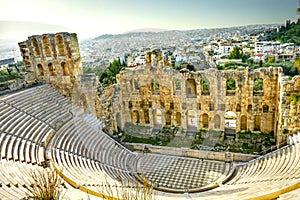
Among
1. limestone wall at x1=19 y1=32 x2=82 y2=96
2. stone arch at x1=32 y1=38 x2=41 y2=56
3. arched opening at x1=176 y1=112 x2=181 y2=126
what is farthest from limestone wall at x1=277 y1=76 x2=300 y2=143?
stone arch at x1=32 y1=38 x2=41 y2=56

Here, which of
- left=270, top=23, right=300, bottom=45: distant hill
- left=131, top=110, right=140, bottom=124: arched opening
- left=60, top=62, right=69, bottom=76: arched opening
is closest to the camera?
left=60, top=62, right=69, bottom=76: arched opening

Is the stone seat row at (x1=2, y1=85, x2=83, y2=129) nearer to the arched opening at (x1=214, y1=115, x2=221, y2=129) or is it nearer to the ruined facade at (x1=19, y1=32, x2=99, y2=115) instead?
the ruined facade at (x1=19, y1=32, x2=99, y2=115)

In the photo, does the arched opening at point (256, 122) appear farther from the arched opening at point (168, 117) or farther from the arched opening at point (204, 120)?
the arched opening at point (168, 117)

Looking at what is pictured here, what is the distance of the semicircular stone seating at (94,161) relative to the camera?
11.2 metres

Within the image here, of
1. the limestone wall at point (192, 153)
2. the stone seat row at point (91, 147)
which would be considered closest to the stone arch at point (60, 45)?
the stone seat row at point (91, 147)

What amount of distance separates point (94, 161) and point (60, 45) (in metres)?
10.7

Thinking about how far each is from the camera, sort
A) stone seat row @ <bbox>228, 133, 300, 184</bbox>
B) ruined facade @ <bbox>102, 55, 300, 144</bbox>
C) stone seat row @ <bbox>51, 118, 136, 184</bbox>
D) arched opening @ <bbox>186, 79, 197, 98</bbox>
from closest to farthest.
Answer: stone seat row @ <bbox>228, 133, 300, 184</bbox> < stone seat row @ <bbox>51, 118, 136, 184</bbox> < ruined facade @ <bbox>102, 55, 300, 144</bbox> < arched opening @ <bbox>186, 79, 197, 98</bbox>

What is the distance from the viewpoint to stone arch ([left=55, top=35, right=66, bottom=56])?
19875mm

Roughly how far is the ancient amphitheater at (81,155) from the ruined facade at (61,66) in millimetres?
77

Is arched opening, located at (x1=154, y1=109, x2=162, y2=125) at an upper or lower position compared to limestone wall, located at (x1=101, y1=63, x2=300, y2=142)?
lower

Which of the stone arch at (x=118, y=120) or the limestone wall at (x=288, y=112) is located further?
the stone arch at (x=118, y=120)

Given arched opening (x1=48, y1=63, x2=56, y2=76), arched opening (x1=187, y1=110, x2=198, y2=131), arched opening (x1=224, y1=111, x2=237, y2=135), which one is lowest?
arched opening (x1=224, y1=111, x2=237, y2=135)

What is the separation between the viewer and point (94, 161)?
14836 millimetres

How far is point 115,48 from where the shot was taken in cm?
6650
